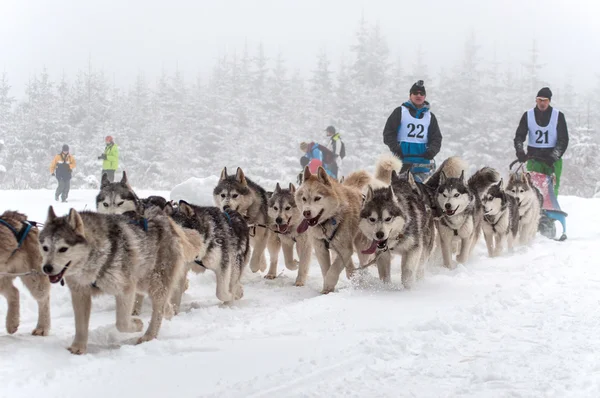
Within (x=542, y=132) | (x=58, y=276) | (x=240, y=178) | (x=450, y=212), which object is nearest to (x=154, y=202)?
(x=240, y=178)

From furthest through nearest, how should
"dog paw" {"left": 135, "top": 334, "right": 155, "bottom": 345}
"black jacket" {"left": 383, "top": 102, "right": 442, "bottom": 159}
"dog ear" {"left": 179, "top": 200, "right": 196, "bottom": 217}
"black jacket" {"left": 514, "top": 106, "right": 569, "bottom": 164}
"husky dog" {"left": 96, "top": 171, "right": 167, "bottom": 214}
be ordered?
"black jacket" {"left": 514, "top": 106, "right": 569, "bottom": 164} → "black jacket" {"left": 383, "top": 102, "right": 442, "bottom": 159} → "husky dog" {"left": 96, "top": 171, "right": 167, "bottom": 214} → "dog ear" {"left": 179, "top": 200, "right": 196, "bottom": 217} → "dog paw" {"left": 135, "top": 334, "right": 155, "bottom": 345}

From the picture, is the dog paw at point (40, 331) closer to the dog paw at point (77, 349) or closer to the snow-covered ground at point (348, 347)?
the snow-covered ground at point (348, 347)

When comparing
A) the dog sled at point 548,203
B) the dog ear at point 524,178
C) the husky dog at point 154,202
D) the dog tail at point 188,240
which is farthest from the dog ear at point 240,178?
the dog sled at point 548,203

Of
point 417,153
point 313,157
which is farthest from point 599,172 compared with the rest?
point 417,153

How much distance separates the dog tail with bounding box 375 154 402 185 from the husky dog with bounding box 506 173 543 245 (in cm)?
255

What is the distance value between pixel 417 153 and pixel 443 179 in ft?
3.54

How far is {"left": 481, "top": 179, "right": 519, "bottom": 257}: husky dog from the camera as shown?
8.07 meters

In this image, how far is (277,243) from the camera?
7352 millimetres

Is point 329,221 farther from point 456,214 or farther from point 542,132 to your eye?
point 542,132

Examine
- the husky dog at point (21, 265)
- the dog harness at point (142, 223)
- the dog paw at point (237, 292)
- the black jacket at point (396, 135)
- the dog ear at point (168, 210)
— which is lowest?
the dog paw at point (237, 292)

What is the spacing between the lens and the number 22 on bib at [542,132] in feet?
31.3

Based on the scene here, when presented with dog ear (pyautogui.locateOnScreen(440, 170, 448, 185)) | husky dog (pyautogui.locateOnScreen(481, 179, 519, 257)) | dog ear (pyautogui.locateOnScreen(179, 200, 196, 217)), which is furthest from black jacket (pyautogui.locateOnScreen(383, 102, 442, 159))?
dog ear (pyautogui.locateOnScreen(179, 200, 196, 217))

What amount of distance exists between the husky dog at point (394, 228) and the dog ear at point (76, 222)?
2.75 meters

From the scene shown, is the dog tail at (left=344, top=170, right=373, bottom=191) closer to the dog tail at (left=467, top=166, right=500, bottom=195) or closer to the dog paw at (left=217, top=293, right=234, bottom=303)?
the dog tail at (left=467, top=166, right=500, bottom=195)
